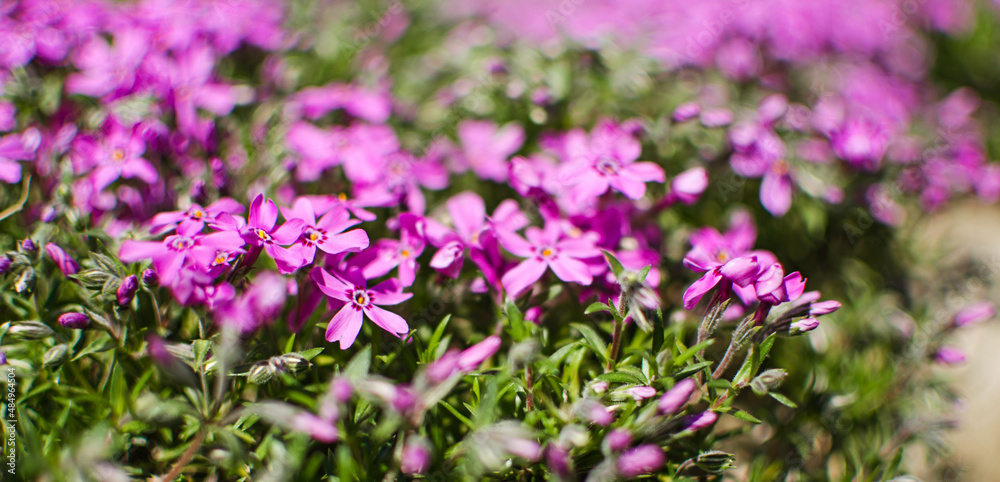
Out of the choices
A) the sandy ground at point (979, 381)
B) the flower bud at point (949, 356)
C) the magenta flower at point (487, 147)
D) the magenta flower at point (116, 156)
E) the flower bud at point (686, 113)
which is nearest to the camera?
the magenta flower at point (116, 156)

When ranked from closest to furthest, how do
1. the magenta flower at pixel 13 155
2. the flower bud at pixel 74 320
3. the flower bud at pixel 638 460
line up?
the flower bud at pixel 638 460 → the flower bud at pixel 74 320 → the magenta flower at pixel 13 155

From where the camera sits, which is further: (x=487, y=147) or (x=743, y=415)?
(x=487, y=147)

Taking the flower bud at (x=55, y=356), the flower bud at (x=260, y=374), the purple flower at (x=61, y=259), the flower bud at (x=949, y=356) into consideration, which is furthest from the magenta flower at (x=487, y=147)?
the flower bud at (x=949, y=356)

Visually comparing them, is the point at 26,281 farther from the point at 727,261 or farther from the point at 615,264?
the point at 727,261

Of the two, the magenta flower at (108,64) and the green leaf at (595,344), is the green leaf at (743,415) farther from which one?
the magenta flower at (108,64)

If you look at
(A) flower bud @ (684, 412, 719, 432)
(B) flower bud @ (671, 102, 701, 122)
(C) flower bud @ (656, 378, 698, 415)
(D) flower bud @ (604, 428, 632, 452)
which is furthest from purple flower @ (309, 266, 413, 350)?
(B) flower bud @ (671, 102, 701, 122)

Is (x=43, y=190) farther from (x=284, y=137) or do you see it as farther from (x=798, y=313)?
(x=798, y=313)

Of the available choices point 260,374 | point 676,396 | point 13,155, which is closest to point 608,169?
point 676,396
